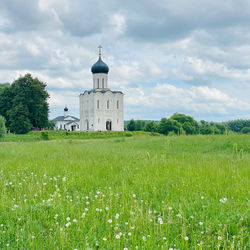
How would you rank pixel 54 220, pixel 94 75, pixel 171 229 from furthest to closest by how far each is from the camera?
pixel 94 75 < pixel 54 220 < pixel 171 229

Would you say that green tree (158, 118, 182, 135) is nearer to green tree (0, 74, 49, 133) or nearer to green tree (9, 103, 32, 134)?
green tree (0, 74, 49, 133)

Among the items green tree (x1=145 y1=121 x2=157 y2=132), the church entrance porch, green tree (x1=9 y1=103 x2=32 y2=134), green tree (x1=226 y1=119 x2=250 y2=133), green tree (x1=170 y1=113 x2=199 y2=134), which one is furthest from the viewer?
green tree (x1=226 y1=119 x2=250 y2=133)

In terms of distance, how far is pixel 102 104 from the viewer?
235 feet

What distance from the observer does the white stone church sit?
71.1 m

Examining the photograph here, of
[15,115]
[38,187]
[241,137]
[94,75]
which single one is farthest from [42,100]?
[38,187]

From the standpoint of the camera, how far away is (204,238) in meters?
3.41

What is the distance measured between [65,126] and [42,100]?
51687mm

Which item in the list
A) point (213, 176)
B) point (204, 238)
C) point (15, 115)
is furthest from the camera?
point (15, 115)

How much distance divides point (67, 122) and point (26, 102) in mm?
55149

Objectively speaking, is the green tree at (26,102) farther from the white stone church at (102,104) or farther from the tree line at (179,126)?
the tree line at (179,126)

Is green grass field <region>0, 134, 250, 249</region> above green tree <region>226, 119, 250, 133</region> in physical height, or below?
below

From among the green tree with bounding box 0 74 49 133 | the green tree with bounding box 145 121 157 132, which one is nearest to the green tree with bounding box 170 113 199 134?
the green tree with bounding box 145 121 157 132

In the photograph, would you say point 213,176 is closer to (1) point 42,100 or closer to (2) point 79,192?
(2) point 79,192

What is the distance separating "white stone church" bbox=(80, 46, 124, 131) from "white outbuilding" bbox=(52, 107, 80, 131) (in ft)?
104
